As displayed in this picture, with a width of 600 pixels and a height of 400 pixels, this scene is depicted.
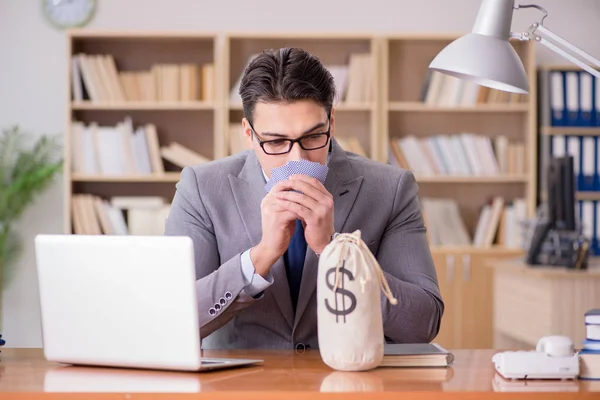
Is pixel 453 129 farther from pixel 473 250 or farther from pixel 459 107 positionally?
pixel 473 250

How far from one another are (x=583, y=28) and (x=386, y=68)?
1.37m

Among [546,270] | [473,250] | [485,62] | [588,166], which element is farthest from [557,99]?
[485,62]

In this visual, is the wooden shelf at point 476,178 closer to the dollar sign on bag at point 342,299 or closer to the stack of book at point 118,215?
the stack of book at point 118,215

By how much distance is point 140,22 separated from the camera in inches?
213

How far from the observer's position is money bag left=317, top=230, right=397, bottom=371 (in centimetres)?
142

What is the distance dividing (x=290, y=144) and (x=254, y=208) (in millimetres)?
280

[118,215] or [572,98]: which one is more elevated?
[572,98]

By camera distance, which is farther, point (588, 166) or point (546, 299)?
point (588, 166)

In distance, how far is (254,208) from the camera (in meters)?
2.07

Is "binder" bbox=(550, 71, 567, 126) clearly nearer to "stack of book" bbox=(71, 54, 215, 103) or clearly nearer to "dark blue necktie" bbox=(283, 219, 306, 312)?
"stack of book" bbox=(71, 54, 215, 103)

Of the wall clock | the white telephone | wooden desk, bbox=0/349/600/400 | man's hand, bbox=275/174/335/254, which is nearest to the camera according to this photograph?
wooden desk, bbox=0/349/600/400

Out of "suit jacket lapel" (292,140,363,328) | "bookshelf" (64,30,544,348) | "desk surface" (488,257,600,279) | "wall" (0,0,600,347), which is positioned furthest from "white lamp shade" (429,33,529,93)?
"wall" (0,0,600,347)

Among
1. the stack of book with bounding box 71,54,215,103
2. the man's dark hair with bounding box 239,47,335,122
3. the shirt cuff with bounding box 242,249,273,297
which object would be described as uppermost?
the stack of book with bounding box 71,54,215,103

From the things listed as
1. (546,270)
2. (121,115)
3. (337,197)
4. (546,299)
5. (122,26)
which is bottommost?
(546,299)
